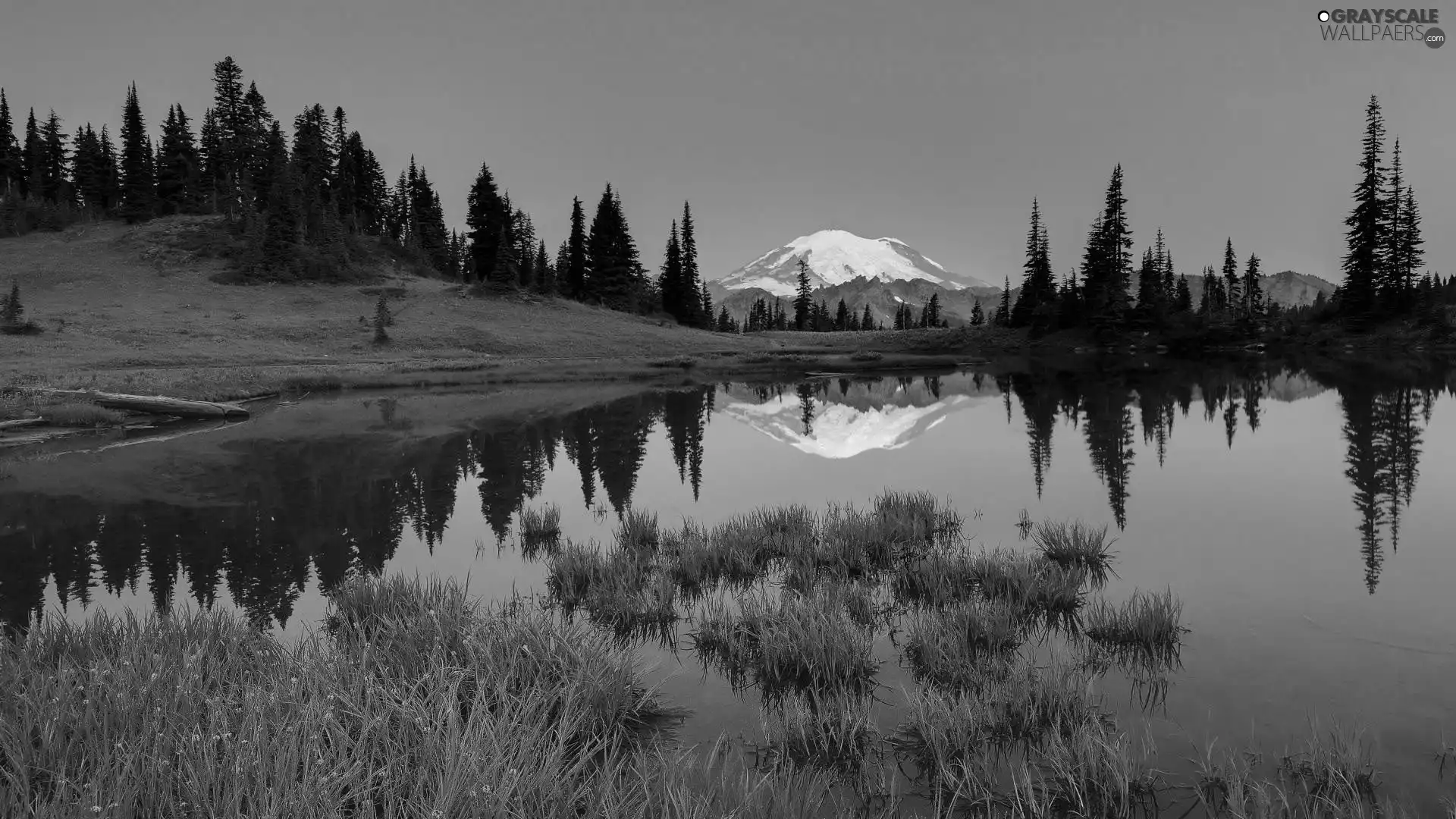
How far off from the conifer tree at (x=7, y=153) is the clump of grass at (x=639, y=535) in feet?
507

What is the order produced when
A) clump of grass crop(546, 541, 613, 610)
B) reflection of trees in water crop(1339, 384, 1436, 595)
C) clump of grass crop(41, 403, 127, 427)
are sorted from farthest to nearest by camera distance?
clump of grass crop(41, 403, 127, 427) → reflection of trees in water crop(1339, 384, 1436, 595) → clump of grass crop(546, 541, 613, 610)

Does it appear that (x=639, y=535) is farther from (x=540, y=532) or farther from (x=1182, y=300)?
(x=1182, y=300)

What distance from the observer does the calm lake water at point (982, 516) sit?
602 cm

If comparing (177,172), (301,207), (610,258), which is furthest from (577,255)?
(177,172)

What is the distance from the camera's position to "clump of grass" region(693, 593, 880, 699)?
6.18 meters

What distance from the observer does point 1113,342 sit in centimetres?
8244

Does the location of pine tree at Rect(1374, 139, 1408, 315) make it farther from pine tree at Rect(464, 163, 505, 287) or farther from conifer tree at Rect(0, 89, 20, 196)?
conifer tree at Rect(0, 89, 20, 196)

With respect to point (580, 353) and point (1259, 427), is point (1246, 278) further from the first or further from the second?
point (1259, 427)

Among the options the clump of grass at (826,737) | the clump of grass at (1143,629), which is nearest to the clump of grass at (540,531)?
Result: the clump of grass at (826,737)

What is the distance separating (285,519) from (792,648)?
10753mm

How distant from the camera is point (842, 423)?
2858 centimetres

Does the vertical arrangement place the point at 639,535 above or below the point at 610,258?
below

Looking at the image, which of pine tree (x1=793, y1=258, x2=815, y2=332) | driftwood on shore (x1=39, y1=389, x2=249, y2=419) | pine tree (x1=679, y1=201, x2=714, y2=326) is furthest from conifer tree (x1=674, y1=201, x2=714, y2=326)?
driftwood on shore (x1=39, y1=389, x2=249, y2=419)

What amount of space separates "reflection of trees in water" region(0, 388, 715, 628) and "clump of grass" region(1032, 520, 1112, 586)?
24.7 ft
